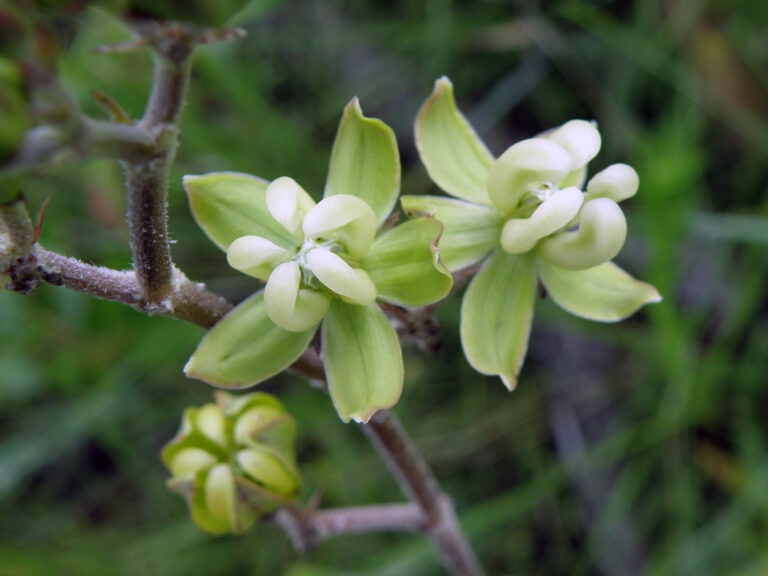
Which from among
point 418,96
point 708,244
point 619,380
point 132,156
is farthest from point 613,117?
point 132,156

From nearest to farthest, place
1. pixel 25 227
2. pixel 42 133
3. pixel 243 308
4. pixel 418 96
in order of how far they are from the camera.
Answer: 1. pixel 42 133
2. pixel 25 227
3. pixel 243 308
4. pixel 418 96

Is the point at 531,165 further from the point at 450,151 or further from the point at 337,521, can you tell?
the point at 337,521

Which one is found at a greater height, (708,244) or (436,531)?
(708,244)

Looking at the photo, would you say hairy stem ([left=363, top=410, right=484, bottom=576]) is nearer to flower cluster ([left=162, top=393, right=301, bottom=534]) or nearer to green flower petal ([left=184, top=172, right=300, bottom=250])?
flower cluster ([left=162, top=393, right=301, bottom=534])

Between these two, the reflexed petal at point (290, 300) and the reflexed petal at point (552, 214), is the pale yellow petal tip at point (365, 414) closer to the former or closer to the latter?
the reflexed petal at point (290, 300)

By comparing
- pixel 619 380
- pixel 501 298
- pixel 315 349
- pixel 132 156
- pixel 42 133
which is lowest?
pixel 619 380

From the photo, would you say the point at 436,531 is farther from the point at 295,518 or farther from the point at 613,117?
the point at 613,117

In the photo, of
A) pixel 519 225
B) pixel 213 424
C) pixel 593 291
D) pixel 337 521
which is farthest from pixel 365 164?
pixel 337 521
